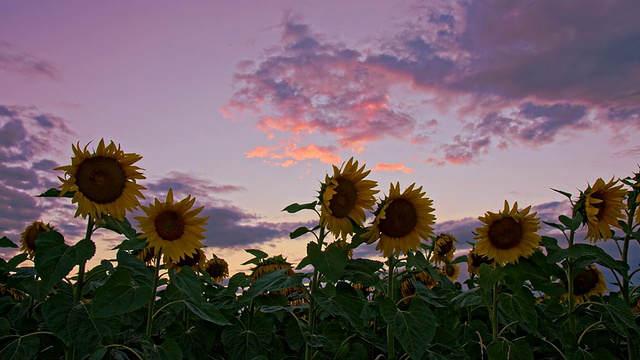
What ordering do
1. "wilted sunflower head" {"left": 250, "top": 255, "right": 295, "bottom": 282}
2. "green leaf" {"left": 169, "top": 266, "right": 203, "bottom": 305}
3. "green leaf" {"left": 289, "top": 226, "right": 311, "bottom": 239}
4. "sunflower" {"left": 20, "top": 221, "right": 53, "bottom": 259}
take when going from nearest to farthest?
"green leaf" {"left": 169, "top": 266, "right": 203, "bottom": 305}
"green leaf" {"left": 289, "top": 226, "right": 311, "bottom": 239}
"wilted sunflower head" {"left": 250, "top": 255, "right": 295, "bottom": 282}
"sunflower" {"left": 20, "top": 221, "right": 53, "bottom": 259}

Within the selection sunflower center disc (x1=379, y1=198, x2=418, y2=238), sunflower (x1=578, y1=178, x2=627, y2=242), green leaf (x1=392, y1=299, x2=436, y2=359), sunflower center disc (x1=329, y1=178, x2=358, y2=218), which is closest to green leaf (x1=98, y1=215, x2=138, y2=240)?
sunflower center disc (x1=329, y1=178, x2=358, y2=218)

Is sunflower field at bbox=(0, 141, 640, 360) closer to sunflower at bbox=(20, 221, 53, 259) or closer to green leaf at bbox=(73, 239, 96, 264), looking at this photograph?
green leaf at bbox=(73, 239, 96, 264)

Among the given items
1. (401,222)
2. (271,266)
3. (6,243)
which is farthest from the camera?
(271,266)

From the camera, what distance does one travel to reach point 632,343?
5027 millimetres

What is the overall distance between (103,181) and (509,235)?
131 inches

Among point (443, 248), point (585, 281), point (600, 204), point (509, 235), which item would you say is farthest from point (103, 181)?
point (443, 248)

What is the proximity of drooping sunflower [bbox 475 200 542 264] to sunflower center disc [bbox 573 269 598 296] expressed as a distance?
1793 millimetres

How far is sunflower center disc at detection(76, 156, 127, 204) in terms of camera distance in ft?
13.2

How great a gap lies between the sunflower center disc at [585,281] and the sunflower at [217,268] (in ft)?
13.9

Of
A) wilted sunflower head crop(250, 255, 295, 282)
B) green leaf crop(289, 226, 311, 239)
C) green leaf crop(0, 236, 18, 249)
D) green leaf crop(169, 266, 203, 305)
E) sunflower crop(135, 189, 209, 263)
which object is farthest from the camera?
wilted sunflower head crop(250, 255, 295, 282)

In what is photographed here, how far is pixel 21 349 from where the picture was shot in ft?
12.4

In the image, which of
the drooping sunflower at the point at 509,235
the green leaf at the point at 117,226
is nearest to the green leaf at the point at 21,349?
the green leaf at the point at 117,226

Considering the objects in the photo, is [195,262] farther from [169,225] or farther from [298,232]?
[298,232]

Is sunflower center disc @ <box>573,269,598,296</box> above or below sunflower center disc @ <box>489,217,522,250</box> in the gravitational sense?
below
